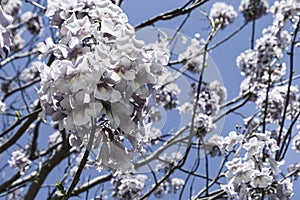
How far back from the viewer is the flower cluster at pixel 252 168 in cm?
189

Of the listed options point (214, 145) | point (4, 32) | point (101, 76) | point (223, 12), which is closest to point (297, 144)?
point (214, 145)

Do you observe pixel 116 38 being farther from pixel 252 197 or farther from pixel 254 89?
pixel 254 89

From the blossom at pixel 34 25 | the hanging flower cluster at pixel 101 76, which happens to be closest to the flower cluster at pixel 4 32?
the hanging flower cluster at pixel 101 76

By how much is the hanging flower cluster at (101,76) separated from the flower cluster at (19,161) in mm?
2972

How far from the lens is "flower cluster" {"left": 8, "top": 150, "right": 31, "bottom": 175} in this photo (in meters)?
3.88

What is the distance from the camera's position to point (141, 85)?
0.95 meters

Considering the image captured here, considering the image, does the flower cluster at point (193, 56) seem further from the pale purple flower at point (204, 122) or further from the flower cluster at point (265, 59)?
the flower cluster at point (265, 59)

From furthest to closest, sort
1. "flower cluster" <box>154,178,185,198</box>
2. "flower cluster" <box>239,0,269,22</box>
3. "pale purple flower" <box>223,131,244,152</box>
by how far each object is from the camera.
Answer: "flower cluster" <box>154,178,185,198</box> → "flower cluster" <box>239,0,269,22</box> → "pale purple flower" <box>223,131,244,152</box>

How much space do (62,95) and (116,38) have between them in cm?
16

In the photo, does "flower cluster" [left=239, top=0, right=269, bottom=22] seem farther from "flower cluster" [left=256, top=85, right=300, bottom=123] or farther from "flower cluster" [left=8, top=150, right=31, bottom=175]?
"flower cluster" [left=8, top=150, right=31, bottom=175]

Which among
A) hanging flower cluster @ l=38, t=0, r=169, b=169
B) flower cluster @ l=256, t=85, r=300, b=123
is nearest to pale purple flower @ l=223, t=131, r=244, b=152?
hanging flower cluster @ l=38, t=0, r=169, b=169

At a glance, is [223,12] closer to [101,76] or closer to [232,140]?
[232,140]

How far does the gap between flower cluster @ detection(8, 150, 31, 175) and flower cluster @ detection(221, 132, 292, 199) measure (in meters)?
2.32

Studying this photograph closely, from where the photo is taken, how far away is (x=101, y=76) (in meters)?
0.91
